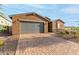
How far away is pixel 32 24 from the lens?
1069 centimetres

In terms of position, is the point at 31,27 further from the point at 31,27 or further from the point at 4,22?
the point at 4,22

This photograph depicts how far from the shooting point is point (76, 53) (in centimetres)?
716

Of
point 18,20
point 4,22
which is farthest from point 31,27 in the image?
point 4,22

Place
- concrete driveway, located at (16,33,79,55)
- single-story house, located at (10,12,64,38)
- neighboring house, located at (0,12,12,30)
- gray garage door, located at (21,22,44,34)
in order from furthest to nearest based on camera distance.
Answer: gray garage door, located at (21,22,44,34)
single-story house, located at (10,12,64,38)
neighboring house, located at (0,12,12,30)
concrete driveway, located at (16,33,79,55)

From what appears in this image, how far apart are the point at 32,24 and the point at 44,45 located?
2714 mm

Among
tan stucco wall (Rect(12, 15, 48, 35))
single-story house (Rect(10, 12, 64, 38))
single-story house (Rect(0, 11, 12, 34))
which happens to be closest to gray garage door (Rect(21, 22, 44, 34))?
single-story house (Rect(10, 12, 64, 38))

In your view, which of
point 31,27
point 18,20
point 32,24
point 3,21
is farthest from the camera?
point 32,24

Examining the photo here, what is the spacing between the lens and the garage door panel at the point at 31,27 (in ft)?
32.9

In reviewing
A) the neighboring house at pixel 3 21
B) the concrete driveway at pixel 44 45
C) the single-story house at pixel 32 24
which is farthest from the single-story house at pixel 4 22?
the concrete driveway at pixel 44 45

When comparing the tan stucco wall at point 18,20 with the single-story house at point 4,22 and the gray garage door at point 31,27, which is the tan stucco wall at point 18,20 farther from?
the single-story house at point 4,22

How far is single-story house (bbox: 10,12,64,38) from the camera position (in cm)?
980

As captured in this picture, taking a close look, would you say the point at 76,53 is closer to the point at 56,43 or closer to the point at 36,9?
the point at 56,43

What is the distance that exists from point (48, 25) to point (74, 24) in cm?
249

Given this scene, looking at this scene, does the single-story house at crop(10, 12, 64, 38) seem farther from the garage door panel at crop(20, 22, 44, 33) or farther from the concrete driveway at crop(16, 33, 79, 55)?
the concrete driveway at crop(16, 33, 79, 55)
